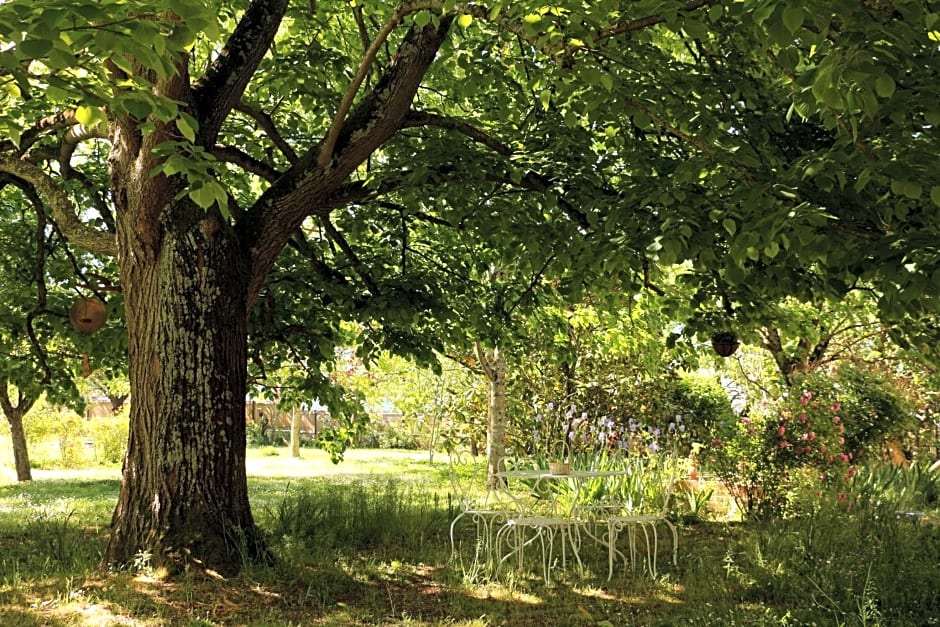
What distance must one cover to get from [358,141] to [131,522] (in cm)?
338

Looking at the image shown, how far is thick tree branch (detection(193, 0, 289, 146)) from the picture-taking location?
6.29 metres

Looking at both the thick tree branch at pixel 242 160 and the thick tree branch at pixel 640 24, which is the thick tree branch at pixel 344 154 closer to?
the thick tree branch at pixel 242 160

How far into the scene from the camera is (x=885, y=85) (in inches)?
121

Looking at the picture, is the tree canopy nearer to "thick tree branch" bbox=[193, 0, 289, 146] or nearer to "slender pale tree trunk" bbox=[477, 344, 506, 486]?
"thick tree branch" bbox=[193, 0, 289, 146]

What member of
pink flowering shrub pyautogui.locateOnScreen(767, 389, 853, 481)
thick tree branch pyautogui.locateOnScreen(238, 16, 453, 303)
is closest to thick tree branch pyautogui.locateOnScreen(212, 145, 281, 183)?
thick tree branch pyautogui.locateOnScreen(238, 16, 453, 303)

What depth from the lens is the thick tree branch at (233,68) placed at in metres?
6.29

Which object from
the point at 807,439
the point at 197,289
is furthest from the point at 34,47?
the point at 807,439

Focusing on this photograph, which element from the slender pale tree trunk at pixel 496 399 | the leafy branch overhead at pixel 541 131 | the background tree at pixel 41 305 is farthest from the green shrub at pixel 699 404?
the background tree at pixel 41 305

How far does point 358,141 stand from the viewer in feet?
20.9

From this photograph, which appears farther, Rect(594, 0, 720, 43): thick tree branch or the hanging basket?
the hanging basket

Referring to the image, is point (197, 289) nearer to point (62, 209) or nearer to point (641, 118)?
point (62, 209)

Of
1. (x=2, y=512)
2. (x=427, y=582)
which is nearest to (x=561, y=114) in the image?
(x=427, y=582)

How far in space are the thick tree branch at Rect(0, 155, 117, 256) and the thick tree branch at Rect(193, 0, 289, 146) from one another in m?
1.29

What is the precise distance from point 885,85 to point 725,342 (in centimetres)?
526
